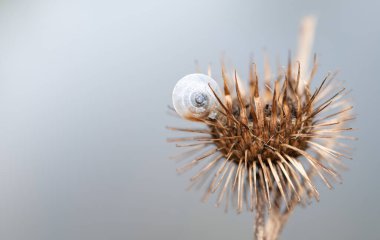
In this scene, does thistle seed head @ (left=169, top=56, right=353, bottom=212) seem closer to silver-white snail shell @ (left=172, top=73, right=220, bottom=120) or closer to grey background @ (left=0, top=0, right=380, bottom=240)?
silver-white snail shell @ (left=172, top=73, right=220, bottom=120)

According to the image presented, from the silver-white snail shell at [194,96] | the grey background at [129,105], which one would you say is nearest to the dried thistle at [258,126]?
the silver-white snail shell at [194,96]

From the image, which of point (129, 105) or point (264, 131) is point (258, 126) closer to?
point (264, 131)

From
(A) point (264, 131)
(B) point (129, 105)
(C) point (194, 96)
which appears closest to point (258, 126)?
(A) point (264, 131)

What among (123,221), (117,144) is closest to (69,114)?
(117,144)

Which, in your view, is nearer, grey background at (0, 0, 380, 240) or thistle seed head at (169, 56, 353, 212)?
thistle seed head at (169, 56, 353, 212)

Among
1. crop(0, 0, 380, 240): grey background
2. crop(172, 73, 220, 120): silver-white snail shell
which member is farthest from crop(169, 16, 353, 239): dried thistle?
crop(0, 0, 380, 240): grey background

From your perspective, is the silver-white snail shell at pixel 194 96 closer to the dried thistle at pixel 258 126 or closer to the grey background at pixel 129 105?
the dried thistle at pixel 258 126
